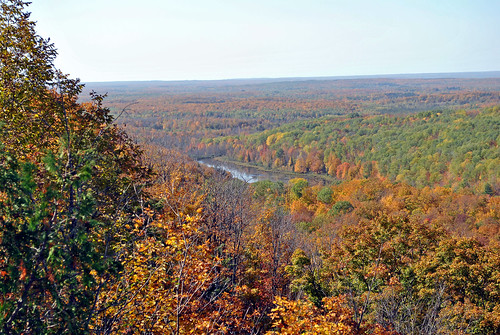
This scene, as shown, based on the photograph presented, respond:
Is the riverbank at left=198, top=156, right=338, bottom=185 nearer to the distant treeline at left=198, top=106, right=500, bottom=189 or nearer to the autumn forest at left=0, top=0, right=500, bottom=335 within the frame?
the distant treeline at left=198, top=106, right=500, bottom=189

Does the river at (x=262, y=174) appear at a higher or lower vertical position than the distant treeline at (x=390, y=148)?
lower

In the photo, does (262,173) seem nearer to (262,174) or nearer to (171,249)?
(262,174)

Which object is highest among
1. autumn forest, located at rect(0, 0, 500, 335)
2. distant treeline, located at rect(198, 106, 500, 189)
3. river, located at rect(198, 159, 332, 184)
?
autumn forest, located at rect(0, 0, 500, 335)

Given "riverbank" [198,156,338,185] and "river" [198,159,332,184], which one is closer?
"river" [198,159,332,184]

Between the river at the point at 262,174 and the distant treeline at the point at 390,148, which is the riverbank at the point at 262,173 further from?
the distant treeline at the point at 390,148

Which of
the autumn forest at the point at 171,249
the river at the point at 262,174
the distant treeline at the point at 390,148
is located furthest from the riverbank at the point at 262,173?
the autumn forest at the point at 171,249

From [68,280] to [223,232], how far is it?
1169 cm

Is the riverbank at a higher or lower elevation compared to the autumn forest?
lower

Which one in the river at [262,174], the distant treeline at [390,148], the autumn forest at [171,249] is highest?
the autumn forest at [171,249]

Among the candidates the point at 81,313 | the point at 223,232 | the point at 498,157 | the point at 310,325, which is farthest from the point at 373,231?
the point at 498,157

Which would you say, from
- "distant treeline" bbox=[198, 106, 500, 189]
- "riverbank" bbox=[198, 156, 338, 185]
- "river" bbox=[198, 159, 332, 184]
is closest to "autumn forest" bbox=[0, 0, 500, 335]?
"distant treeline" bbox=[198, 106, 500, 189]

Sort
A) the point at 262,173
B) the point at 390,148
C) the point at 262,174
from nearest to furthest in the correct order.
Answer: the point at 390,148 → the point at 262,174 → the point at 262,173

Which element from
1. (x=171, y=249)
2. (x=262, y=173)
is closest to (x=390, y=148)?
(x=262, y=173)

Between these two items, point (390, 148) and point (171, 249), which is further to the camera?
point (390, 148)
